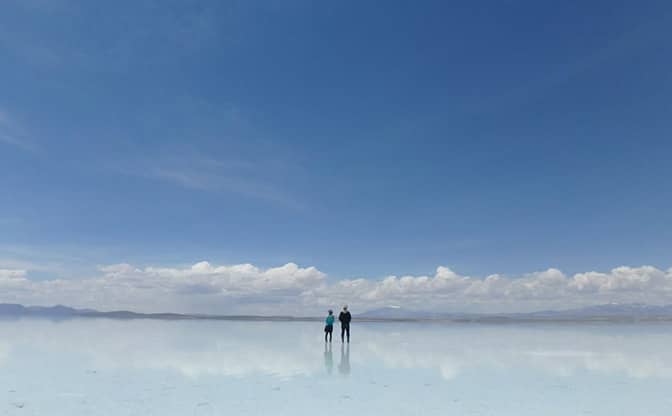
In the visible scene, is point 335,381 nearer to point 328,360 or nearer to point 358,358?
point 328,360

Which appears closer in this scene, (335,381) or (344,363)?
(335,381)

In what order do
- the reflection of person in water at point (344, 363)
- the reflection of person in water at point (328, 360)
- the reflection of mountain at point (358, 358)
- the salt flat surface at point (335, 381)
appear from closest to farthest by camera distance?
the salt flat surface at point (335, 381) → the reflection of person in water at point (344, 363) → the reflection of mountain at point (358, 358) → the reflection of person in water at point (328, 360)

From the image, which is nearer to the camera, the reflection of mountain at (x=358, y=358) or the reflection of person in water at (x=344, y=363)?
the reflection of person in water at (x=344, y=363)

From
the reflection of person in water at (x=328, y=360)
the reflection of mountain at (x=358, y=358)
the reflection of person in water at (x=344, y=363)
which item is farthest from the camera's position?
the reflection of person in water at (x=328, y=360)

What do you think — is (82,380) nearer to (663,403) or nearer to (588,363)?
(663,403)

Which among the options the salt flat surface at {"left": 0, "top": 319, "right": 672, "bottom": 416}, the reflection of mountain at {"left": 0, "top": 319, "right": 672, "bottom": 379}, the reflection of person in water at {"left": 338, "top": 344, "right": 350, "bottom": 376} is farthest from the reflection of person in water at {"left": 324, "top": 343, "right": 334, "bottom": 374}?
the reflection of person in water at {"left": 338, "top": 344, "right": 350, "bottom": 376}

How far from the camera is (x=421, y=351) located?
20.9m

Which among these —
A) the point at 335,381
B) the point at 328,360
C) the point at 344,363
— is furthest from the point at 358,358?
the point at 335,381

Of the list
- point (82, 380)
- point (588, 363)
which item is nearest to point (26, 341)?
point (82, 380)

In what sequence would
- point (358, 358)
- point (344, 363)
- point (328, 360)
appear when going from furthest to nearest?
point (358, 358) < point (328, 360) < point (344, 363)

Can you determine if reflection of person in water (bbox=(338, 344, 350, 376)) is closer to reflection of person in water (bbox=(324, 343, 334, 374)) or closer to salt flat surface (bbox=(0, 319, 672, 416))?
salt flat surface (bbox=(0, 319, 672, 416))

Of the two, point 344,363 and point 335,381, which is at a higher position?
point 335,381

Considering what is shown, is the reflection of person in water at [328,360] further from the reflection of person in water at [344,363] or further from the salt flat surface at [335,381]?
the reflection of person in water at [344,363]

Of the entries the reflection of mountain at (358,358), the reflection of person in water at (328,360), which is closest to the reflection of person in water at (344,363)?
the reflection of mountain at (358,358)
